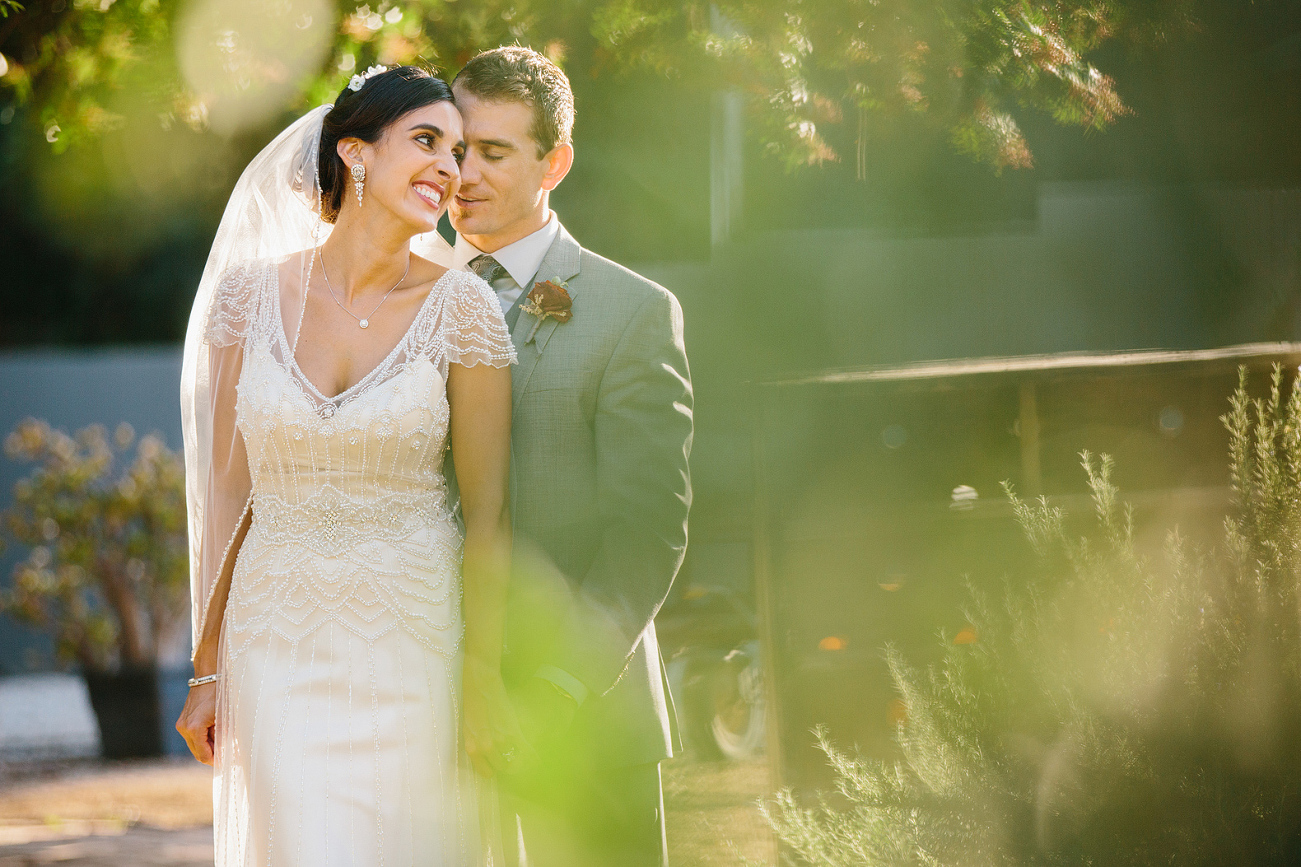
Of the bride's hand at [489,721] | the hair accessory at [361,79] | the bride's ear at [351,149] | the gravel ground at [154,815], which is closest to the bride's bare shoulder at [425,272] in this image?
the bride's ear at [351,149]

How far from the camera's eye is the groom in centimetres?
202

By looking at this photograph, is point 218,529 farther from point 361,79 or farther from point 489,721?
point 361,79

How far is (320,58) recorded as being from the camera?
9.23 feet

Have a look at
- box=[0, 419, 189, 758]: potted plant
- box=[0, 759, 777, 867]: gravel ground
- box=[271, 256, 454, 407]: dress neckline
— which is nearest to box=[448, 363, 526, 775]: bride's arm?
box=[271, 256, 454, 407]: dress neckline

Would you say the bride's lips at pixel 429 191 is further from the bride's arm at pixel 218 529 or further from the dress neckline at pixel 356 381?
the bride's arm at pixel 218 529

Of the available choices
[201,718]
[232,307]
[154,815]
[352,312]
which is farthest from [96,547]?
[352,312]

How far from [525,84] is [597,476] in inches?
32.9

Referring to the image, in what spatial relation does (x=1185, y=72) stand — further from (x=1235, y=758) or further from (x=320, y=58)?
(x=320, y=58)

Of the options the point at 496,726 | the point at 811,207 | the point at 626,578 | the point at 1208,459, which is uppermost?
the point at 811,207

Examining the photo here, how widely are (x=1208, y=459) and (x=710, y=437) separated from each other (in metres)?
1.48

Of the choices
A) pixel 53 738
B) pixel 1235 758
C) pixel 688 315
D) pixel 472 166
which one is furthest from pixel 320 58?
pixel 53 738

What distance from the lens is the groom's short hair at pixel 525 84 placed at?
2.14 m

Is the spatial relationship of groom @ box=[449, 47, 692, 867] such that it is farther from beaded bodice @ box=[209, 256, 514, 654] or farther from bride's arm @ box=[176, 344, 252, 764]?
bride's arm @ box=[176, 344, 252, 764]

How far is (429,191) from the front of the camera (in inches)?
76.4
